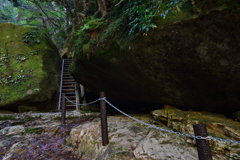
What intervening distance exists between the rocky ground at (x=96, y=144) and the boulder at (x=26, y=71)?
88.1 inches

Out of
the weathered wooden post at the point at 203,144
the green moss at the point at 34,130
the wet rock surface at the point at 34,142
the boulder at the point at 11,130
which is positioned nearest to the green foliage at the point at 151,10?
the weathered wooden post at the point at 203,144

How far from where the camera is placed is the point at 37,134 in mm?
4516

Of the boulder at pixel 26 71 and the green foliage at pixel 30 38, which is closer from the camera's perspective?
the boulder at pixel 26 71

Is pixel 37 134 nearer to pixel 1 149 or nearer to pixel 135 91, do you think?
pixel 1 149

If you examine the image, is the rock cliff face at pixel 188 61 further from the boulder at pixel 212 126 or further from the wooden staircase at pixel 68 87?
the wooden staircase at pixel 68 87

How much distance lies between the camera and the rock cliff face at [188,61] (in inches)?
101

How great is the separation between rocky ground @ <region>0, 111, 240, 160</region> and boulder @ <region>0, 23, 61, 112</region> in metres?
2.24

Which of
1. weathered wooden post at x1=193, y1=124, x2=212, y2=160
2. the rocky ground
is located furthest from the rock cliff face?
weathered wooden post at x1=193, y1=124, x2=212, y2=160

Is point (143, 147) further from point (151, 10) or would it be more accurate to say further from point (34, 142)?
point (34, 142)

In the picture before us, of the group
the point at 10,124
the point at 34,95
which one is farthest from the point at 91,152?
the point at 34,95

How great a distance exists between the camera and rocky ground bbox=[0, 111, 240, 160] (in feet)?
7.64

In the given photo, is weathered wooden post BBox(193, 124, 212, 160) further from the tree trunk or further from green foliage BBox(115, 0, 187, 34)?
the tree trunk

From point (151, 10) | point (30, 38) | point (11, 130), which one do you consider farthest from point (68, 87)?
point (151, 10)

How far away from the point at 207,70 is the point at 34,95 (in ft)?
27.6
